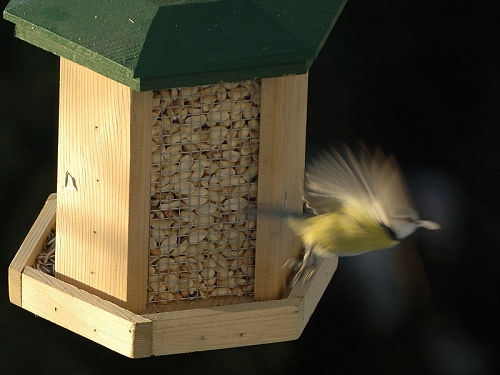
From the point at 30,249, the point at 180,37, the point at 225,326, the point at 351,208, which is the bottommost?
the point at 225,326

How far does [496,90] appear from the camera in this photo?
3635 mm

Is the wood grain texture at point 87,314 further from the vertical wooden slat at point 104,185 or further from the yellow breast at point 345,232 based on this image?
the yellow breast at point 345,232

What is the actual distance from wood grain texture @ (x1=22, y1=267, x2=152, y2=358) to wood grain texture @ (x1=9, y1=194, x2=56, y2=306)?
3 centimetres

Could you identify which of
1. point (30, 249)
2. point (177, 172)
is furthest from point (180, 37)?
point (30, 249)

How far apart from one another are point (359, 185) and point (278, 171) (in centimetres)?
19

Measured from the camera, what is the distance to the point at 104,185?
2473mm

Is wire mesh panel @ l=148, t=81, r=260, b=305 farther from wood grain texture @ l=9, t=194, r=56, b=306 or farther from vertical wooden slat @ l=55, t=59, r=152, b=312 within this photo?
wood grain texture @ l=9, t=194, r=56, b=306

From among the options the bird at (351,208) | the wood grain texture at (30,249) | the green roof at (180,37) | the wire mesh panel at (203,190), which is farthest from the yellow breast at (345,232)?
the wood grain texture at (30,249)

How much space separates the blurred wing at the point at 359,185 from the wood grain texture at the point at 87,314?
0.52 metres

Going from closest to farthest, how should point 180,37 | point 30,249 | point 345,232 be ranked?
point 180,37 < point 345,232 < point 30,249

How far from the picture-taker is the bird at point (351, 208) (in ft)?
8.31

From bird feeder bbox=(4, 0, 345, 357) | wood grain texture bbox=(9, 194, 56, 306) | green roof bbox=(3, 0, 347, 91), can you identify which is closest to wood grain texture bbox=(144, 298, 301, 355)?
bird feeder bbox=(4, 0, 345, 357)

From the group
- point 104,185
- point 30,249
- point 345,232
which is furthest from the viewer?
point 30,249

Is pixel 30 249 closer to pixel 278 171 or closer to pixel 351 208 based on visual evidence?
pixel 278 171
